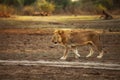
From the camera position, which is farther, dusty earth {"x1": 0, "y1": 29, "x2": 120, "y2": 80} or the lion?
the lion

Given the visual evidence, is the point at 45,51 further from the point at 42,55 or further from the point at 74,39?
the point at 74,39

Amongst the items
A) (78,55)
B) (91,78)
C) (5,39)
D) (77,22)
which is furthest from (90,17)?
(5,39)

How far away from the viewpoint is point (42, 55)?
7.24m

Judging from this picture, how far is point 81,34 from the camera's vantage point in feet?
23.4

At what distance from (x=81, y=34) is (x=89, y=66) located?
0.60m

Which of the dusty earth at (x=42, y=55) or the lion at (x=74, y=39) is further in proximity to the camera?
the lion at (x=74, y=39)

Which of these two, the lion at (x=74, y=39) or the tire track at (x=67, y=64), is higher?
the lion at (x=74, y=39)

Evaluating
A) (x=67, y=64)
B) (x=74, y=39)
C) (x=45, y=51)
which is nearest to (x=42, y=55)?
(x=45, y=51)

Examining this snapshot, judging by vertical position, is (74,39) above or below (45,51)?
above

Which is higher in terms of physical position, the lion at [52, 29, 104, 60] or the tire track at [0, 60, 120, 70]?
the lion at [52, 29, 104, 60]

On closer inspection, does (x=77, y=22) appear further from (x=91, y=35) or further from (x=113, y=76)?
(x=113, y=76)

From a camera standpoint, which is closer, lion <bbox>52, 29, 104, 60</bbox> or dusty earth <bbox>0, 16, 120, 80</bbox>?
dusty earth <bbox>0, 16, 120, 80</bbox>

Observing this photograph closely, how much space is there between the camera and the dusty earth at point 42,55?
6.84 meters

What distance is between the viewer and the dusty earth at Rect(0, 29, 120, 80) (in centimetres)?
684
